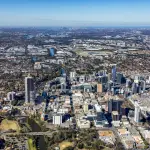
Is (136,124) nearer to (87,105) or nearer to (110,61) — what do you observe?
(87,105)

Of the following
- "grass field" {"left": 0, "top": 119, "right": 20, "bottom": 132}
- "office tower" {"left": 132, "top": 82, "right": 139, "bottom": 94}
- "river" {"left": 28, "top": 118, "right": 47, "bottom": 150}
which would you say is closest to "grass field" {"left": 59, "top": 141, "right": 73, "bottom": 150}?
"river" {"left": 28, "top": 118, "right": 47, "bottom": 150}

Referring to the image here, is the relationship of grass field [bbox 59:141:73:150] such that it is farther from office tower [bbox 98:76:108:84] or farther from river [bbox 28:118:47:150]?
office tower [bbox 98:76:108:84]

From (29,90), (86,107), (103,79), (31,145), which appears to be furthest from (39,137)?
(103,79)

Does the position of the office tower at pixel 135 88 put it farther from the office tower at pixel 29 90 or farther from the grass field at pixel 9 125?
the grass field at pixel 9 125

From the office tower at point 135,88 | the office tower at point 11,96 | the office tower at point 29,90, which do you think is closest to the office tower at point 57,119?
the office tower at point 29,90

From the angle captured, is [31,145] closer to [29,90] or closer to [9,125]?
[9,125]

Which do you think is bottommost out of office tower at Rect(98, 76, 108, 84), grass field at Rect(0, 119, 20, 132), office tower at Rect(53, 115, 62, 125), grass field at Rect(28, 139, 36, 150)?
grass field at Rect(28, 139, 36, 150)
